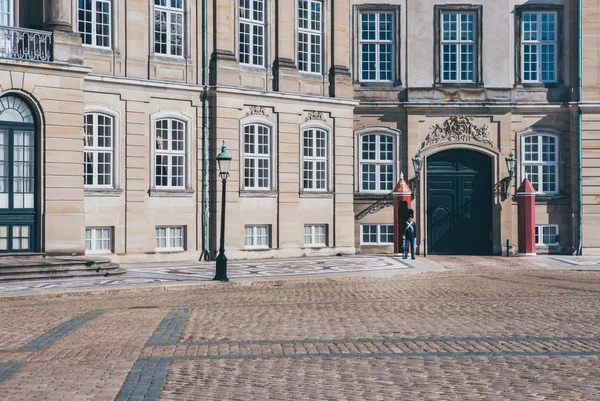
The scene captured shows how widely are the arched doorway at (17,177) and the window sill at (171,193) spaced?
512 cm

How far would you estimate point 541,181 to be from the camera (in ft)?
133

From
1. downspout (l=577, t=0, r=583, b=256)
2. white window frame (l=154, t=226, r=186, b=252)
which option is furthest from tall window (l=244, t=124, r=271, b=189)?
downspout (l=577, t=0, r=583, b=256)

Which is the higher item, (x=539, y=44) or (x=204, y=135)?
(x=539, y=44)

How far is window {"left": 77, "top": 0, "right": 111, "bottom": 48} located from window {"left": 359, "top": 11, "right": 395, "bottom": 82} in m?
11.4

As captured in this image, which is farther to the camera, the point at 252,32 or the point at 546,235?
the point at 546,235

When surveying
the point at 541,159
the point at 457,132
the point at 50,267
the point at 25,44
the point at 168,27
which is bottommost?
the point at 50,267

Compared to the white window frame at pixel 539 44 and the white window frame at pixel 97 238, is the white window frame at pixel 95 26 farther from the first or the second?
the white window frame at pixel 539 44

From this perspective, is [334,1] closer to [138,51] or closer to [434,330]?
[138,51]

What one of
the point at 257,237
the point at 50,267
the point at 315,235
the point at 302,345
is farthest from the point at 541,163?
the point at 302,345

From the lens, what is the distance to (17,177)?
2844 cm

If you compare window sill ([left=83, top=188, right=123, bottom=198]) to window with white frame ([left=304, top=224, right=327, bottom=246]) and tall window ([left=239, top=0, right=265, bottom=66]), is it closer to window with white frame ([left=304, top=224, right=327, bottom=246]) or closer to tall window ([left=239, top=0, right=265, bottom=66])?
tall window ([left=239, top=0, right=265, bottom=66])

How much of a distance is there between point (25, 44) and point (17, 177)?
371 centimetres

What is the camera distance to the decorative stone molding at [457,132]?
40.0m

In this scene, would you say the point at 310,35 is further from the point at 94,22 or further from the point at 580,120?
the point at 580,120
